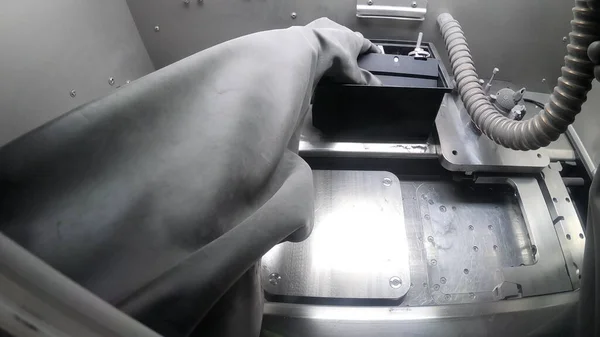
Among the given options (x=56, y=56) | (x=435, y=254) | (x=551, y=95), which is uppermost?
(x=56, y=56)

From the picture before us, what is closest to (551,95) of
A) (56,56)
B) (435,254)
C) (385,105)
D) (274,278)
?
(385,105)

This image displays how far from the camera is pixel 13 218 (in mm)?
357

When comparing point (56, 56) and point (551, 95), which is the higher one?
point (56, 56)

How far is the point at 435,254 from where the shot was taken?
933 millimetres

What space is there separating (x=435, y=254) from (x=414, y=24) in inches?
25.5

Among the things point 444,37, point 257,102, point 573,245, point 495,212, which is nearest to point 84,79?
point 257,102

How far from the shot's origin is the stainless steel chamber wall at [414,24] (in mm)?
1020

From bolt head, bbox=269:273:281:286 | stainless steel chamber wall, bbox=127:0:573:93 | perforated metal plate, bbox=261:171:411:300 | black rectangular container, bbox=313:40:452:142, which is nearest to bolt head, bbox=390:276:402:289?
perforated metal plate, bbox=261:171:411:300

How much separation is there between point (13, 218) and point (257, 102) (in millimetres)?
301

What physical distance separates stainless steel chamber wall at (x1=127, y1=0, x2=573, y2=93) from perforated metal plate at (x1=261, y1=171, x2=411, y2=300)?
0.47m

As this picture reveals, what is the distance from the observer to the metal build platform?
688 millimetres

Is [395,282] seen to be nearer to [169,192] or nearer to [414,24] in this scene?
[169,192]

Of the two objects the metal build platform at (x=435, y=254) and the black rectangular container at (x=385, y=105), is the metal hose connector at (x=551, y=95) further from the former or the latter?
the metal build platform at (x=435, y=254)

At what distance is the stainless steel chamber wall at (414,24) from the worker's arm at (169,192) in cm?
59
